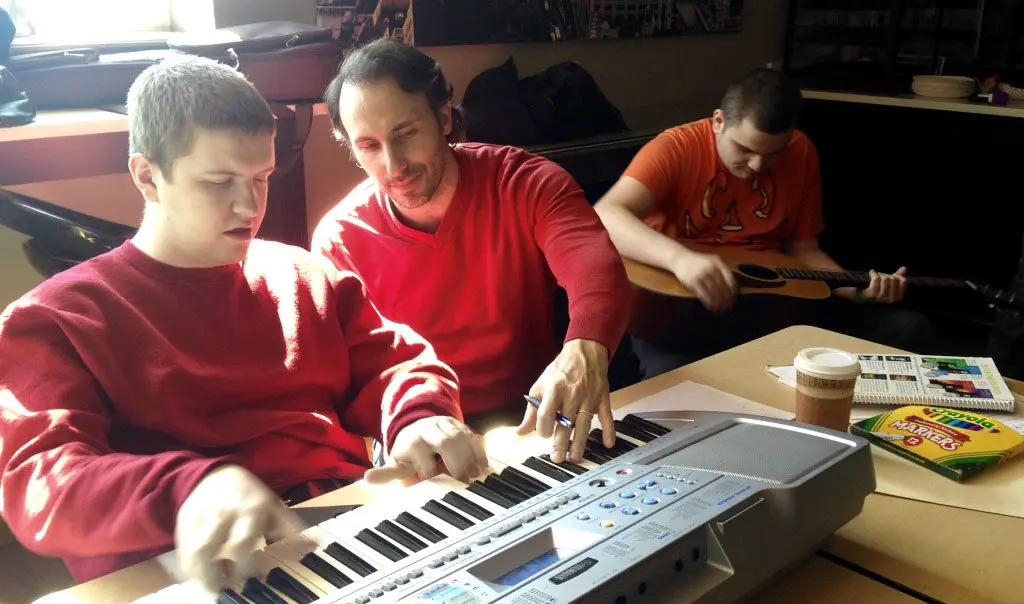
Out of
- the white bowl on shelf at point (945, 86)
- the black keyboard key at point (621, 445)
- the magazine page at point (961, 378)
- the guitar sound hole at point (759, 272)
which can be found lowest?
the guitar sound hole at point (759, 272)

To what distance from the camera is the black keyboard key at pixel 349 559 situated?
846 millimetres

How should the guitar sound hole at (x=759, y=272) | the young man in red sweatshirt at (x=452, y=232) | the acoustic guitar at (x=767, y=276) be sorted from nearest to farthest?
the young man in red sweatshirt at (x=452, y=232) < the acoustic guitar at (x=767, y=276) < the guitar sound hole at (x=759, y=272)

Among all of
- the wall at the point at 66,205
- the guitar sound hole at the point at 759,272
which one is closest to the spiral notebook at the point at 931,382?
the guitar sound hole at the point at 759,272

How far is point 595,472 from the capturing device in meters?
0.97

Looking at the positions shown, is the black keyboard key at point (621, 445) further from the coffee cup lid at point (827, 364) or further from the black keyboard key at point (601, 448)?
the coffee cup lid at point (827, 364)

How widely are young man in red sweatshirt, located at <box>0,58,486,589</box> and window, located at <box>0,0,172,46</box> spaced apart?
144cm

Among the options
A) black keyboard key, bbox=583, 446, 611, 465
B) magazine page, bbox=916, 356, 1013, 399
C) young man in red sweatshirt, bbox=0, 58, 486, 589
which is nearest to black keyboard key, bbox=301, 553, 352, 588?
young man in red sweatshirt, bbox=0, 58, 486, 589

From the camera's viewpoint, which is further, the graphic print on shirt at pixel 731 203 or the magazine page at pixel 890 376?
the graphic print on shirt at pixel 731 203

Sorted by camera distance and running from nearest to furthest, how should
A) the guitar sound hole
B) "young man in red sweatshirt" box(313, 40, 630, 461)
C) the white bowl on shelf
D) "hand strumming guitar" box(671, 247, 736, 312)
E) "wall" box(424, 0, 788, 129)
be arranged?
"young man in red sweatshirt" box(313, 40, 630, 461) < "hand strumming guitar" box(671, 247, 736, 312) < the guitar sound hole < "wall" box(424, 0, 788, 129) < the white bowl on shelf

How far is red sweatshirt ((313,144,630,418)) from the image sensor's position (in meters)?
1.72

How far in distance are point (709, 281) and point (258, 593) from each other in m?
1.54

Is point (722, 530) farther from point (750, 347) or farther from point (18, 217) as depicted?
point (18, 217)

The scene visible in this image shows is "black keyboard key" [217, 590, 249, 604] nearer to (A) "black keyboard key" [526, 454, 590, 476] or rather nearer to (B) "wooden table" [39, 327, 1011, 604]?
(B) "wooden table" [39, 327, 1011, 604]

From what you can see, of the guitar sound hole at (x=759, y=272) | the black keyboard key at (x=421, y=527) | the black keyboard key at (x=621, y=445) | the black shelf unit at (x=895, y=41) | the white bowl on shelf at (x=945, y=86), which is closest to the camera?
the black keyboard key at (x=421, y=527)
